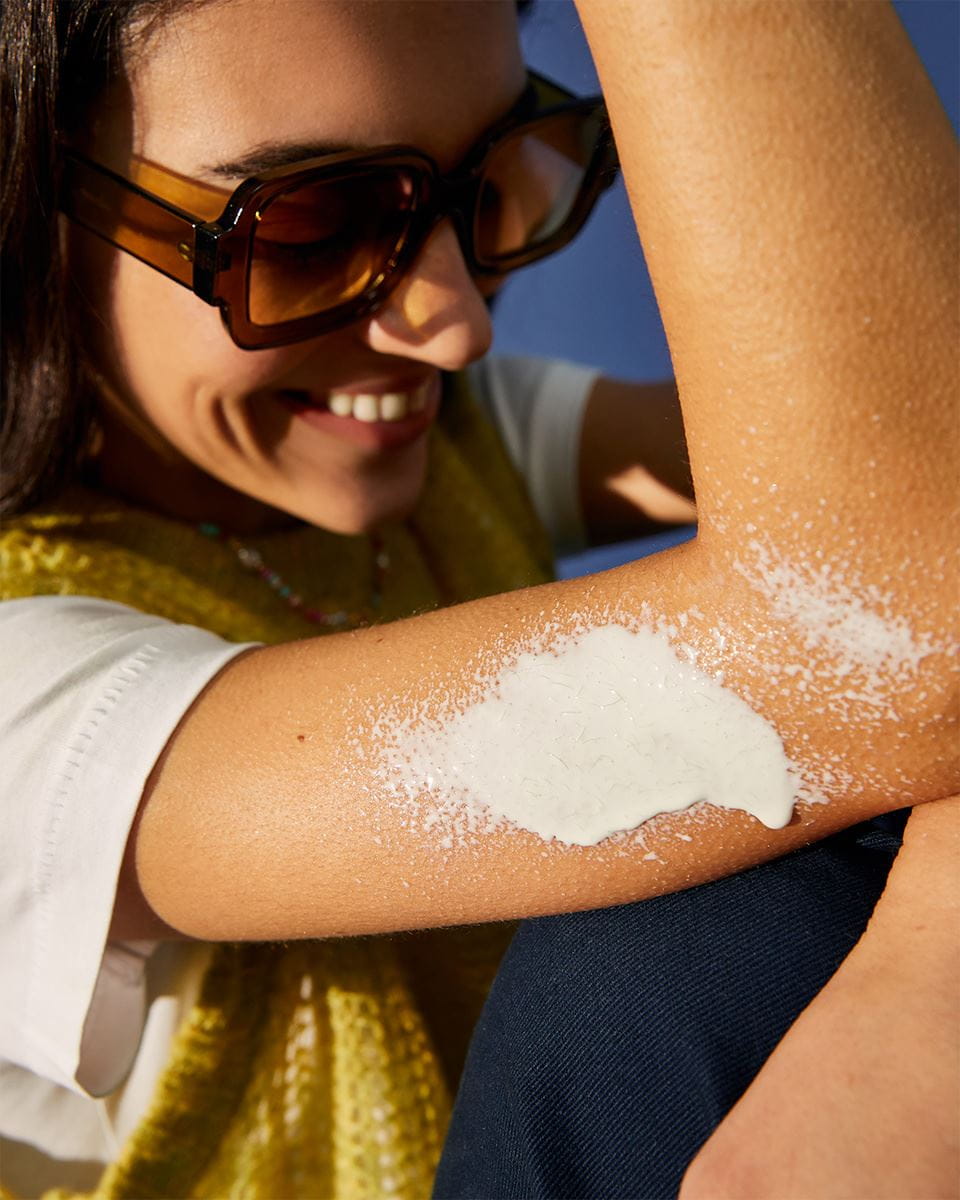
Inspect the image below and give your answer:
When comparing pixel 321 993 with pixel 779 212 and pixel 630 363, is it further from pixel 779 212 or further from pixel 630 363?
pixel 630 363

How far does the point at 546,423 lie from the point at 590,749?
103 cm

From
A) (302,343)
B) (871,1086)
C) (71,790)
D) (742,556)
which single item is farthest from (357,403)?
(871,1086)

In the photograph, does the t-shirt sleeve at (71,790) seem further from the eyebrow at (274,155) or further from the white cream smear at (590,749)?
the eyebrow at (274,155)

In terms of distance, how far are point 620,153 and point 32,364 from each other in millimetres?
673

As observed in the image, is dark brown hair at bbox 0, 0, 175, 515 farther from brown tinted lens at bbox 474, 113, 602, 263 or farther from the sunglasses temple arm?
brown tinted lens at bbox 474, 113, 602, 263

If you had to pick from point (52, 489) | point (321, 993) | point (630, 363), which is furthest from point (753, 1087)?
point (630, 363)

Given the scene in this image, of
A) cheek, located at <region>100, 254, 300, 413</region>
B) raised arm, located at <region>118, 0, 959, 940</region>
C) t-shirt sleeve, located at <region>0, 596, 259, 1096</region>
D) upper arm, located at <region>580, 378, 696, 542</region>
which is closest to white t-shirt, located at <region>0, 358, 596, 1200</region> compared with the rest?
t-shirt sleeve, located at <region>0, 596, 259, 1096</region>

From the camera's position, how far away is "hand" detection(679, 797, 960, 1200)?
532mm

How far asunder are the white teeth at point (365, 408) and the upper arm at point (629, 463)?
1.51ft

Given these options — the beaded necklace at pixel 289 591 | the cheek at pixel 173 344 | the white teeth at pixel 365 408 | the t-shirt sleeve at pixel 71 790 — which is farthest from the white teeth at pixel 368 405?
the t-shirt sleeve at pixel 71 790

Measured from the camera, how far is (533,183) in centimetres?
113

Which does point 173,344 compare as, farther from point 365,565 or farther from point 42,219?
point 365,565

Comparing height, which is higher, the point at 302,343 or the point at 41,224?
the point at 41,224

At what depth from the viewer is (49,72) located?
91cm
